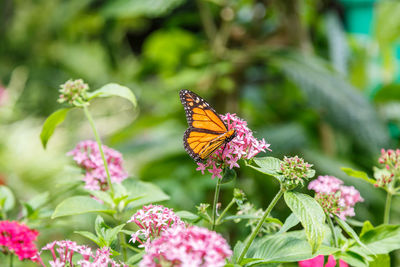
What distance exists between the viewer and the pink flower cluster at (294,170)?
0.41 metres

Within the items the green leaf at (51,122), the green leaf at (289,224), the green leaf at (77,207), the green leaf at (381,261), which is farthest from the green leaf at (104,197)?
the green leaf at (381,261)

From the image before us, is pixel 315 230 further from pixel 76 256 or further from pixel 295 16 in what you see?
pixel 295 16

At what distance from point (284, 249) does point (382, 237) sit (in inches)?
5.7

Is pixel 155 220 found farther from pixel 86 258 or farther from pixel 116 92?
pixel 116 92

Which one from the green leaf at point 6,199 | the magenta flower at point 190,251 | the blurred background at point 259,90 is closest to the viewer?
the magenta flower at point 190,251

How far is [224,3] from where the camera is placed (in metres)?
1.71

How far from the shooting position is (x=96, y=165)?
1.97 feet

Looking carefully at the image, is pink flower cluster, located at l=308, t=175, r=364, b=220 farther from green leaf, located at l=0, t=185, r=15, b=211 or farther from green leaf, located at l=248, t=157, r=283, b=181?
green leaf, located at l=0, t=185, r=15, b=211

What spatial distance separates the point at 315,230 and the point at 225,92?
4.72 feet

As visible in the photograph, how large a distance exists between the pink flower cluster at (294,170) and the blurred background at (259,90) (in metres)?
0.49

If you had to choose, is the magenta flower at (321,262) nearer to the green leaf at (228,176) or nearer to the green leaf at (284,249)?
the green leaf at (284,249)

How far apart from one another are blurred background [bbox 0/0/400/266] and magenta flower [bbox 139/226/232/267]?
595 mm

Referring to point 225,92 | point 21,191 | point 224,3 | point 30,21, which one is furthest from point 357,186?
point 30,21

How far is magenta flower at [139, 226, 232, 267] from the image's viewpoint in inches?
12.2
